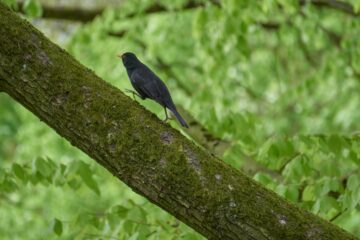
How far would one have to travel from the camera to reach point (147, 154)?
2.47 meters

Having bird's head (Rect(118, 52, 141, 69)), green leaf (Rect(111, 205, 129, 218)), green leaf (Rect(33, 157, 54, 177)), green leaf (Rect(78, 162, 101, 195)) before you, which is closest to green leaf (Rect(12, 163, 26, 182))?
green leaf (Rect(33, 157, 54, 177))

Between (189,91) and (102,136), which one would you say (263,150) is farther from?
(189,91)

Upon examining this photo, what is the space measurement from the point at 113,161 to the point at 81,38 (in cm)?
515

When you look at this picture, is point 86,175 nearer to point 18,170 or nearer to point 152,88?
point 18,170

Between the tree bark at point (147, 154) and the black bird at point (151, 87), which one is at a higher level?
the black bird at point (151, 87)

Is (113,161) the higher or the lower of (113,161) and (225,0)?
the lower

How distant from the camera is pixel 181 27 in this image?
29.9 ft

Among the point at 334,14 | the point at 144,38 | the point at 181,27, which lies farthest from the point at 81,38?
the point at 334,14

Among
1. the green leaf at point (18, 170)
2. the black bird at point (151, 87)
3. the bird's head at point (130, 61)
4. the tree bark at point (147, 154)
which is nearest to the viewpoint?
the tree bark at point (147, 154)

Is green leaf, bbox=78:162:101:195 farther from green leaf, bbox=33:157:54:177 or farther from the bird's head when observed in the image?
the bird's head

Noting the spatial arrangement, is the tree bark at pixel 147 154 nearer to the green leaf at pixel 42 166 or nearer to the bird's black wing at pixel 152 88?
the bird's black wing at pixel 152 88

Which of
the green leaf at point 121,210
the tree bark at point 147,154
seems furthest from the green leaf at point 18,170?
the tree bark at point 147,154

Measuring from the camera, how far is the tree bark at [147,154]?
243 cm

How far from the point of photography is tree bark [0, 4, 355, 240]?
243 cm
